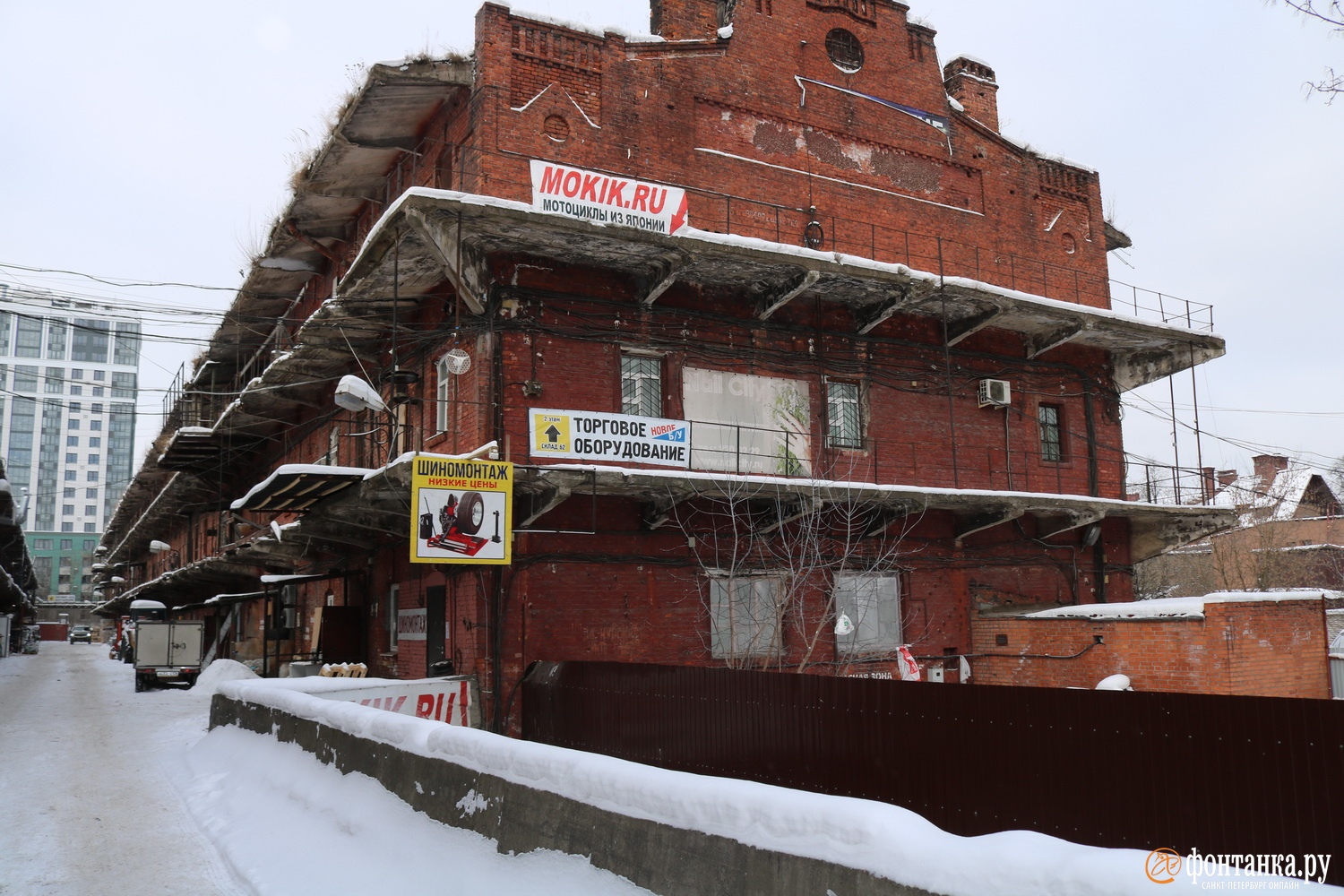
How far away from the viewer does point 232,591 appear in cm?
3591

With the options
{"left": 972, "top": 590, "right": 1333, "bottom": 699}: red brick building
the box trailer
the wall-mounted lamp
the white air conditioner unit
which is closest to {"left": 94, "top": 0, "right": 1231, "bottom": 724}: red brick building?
the white air conditioner unit

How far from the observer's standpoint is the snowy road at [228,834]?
23.4ft

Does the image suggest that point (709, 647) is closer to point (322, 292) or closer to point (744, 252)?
point (744, 252)

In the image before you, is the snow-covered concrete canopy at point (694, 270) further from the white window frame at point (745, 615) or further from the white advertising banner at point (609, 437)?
the white window frame at point (745, 615)

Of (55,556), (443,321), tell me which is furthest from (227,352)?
(55,556)

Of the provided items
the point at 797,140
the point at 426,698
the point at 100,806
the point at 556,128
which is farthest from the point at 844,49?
the point at 100,806

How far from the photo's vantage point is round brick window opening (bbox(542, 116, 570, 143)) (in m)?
17.0

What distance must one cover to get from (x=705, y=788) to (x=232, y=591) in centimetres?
3430

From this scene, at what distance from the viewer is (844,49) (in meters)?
20.9

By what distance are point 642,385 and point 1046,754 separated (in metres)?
10.6

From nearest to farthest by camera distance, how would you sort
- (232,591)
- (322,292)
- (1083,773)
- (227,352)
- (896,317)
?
(1083,773)
(896,317)
(322,292)
(227,352)
(232,591)

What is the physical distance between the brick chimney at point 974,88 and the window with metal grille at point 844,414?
27.0 ft

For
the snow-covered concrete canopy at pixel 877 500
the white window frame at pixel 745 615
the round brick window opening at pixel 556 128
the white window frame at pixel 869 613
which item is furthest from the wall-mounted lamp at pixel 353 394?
the white window frame at pixel 869 613

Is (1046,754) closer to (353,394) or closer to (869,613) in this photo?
(869,613)
